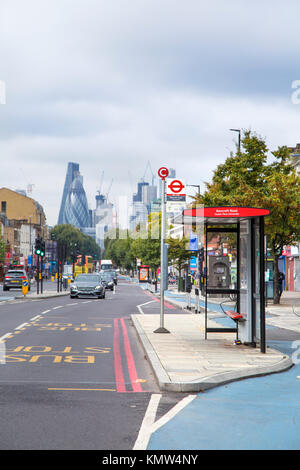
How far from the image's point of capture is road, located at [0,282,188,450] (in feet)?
20.5

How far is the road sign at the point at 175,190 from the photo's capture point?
16031 mm

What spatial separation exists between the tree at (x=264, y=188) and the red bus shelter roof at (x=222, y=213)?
56.3 ft

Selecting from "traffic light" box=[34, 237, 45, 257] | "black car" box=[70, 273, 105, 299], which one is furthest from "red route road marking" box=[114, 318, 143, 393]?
"traffic light" box=[34, 237, 45, 257]

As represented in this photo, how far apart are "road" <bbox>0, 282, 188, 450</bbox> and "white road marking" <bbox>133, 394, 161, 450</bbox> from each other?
0.06 meters

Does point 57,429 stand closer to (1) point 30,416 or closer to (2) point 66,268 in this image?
(1) point 30,416

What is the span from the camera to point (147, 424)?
22.4 feet

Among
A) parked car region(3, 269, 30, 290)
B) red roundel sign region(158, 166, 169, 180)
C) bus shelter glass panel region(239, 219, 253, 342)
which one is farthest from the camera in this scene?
parked car region(3, 269, 30, 290)

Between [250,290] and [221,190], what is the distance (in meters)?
24.9

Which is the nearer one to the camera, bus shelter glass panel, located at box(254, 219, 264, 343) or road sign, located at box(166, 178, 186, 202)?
bus shelter glass panel, located at box(254, 219, 264, 343)

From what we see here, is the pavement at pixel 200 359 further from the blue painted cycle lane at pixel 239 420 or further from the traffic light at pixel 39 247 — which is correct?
the traffic light at pixel 39 247

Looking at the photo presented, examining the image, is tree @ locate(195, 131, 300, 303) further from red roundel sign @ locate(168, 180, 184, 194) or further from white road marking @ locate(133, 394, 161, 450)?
white road marking @ locate(133, 394, 161, 450)

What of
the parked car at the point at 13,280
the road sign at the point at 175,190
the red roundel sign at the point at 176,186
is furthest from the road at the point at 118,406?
the parked car at the point at 13,280

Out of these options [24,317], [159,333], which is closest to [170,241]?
[24,317]
